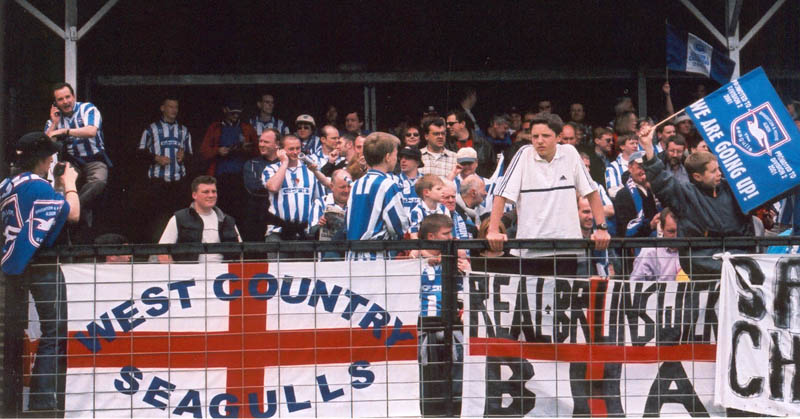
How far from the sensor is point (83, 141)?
10227mm

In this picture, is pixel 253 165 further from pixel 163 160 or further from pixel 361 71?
pixel 361 71

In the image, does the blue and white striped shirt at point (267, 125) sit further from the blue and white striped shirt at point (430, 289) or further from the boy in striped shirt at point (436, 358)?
the boy in striped shirt at point (436, 358)

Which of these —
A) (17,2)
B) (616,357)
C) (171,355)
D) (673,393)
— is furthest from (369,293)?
(17,2)

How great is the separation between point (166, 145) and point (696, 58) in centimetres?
686

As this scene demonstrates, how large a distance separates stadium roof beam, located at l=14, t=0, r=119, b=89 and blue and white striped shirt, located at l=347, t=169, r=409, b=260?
6.02 m

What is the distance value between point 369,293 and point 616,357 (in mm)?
1520

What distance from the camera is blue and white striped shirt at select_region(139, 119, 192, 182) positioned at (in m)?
12.6

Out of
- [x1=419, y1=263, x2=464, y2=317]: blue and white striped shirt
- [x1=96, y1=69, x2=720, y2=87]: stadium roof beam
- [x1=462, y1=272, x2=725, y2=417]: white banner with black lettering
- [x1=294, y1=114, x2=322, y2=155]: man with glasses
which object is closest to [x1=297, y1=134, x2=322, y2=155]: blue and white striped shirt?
[x1=294, y1=114, x2=322, y2=155]: man with glasses

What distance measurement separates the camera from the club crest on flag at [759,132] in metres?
7.56

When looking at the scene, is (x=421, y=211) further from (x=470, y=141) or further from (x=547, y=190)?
(x=470, y=141)

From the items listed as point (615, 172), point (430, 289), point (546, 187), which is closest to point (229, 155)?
point (615, 172)

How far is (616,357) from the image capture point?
5688 millimetres

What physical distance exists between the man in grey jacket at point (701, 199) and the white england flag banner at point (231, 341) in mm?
3226

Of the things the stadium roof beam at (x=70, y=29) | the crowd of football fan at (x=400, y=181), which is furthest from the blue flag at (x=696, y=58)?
the stadium roof beam at (x=70, y=29)
